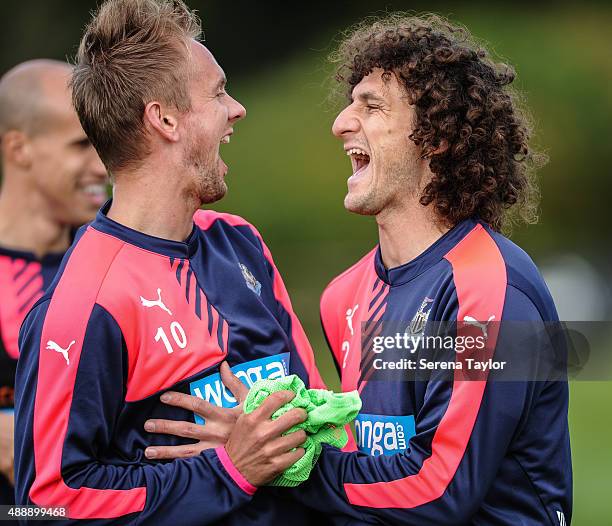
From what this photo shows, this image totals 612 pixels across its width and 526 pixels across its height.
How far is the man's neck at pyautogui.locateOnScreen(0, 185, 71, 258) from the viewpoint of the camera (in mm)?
4633

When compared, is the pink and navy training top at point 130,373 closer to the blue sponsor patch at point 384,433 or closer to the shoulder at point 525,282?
the blue sponsor patch at point 384,433

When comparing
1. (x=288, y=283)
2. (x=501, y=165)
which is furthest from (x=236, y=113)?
(x=288, y=283)

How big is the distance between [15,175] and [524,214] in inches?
100

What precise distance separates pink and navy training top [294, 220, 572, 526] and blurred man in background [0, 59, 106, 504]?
1.92 metres

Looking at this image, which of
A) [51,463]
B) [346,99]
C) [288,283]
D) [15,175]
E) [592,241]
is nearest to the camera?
[51,463]

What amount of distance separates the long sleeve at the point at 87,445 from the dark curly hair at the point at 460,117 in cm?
122

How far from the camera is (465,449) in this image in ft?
9.61

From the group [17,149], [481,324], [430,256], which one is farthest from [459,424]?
[17,149]

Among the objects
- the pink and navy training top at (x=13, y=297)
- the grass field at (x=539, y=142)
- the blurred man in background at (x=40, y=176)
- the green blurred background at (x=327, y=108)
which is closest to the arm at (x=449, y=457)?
the pink and navy training top at (x=13, y=297)

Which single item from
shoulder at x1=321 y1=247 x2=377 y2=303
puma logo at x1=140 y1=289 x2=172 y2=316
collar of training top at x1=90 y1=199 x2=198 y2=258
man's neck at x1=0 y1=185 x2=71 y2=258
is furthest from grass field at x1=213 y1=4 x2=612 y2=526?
puma logo at x1=140 y1=289 x2=172 y2=316

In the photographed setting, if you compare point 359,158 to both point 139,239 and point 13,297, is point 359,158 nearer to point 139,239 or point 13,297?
point 139,239

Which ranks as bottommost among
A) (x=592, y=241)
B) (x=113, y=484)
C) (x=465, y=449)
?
(x=113, y=484)

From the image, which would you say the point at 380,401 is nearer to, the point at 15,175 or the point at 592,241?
the point at 15,175

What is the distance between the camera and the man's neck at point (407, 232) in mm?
3432
